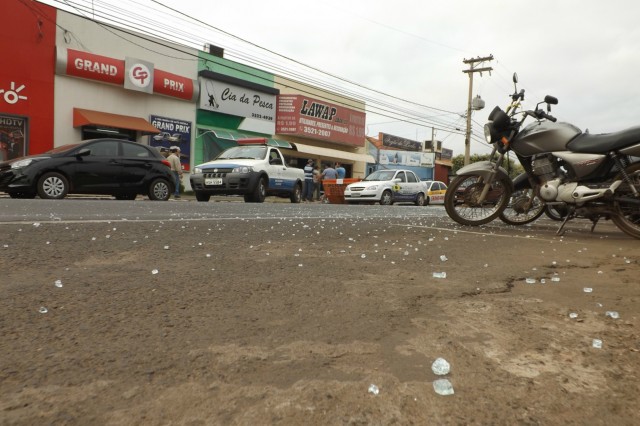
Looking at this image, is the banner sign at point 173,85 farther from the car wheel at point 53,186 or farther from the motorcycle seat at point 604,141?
the motorcycle seat at point 604,141

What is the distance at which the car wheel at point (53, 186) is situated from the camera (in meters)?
8.82

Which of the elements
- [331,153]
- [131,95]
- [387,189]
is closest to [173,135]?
[131,95]

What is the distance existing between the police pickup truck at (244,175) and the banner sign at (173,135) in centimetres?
691

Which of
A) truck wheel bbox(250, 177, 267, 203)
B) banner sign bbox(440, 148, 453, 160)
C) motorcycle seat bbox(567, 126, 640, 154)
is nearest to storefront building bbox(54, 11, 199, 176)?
truck wheel bbox(250, 177, 267, 203)

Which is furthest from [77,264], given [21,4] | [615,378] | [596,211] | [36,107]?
[21,4]

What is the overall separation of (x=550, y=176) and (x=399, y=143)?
3794cm

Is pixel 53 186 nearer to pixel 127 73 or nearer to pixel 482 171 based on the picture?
pixel 482 171

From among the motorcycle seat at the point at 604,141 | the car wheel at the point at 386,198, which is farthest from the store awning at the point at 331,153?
the motorcycle seat at the point at 604,141

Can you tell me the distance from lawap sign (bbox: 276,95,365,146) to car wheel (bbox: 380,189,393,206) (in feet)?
30.0

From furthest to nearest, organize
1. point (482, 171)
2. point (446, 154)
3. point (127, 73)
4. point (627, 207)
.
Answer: point (446, 154), point (127, 73), point (482, 171), point (627, 207)

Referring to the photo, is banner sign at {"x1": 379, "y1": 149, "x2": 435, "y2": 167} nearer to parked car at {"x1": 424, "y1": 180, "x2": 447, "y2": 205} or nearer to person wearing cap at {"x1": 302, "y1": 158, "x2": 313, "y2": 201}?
parked car at {"x1": 424, "y1": 180, "x2": 447, "y2": 205}

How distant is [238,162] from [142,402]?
11.0m

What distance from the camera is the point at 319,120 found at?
2569 centimetres

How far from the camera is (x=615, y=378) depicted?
123 cm
